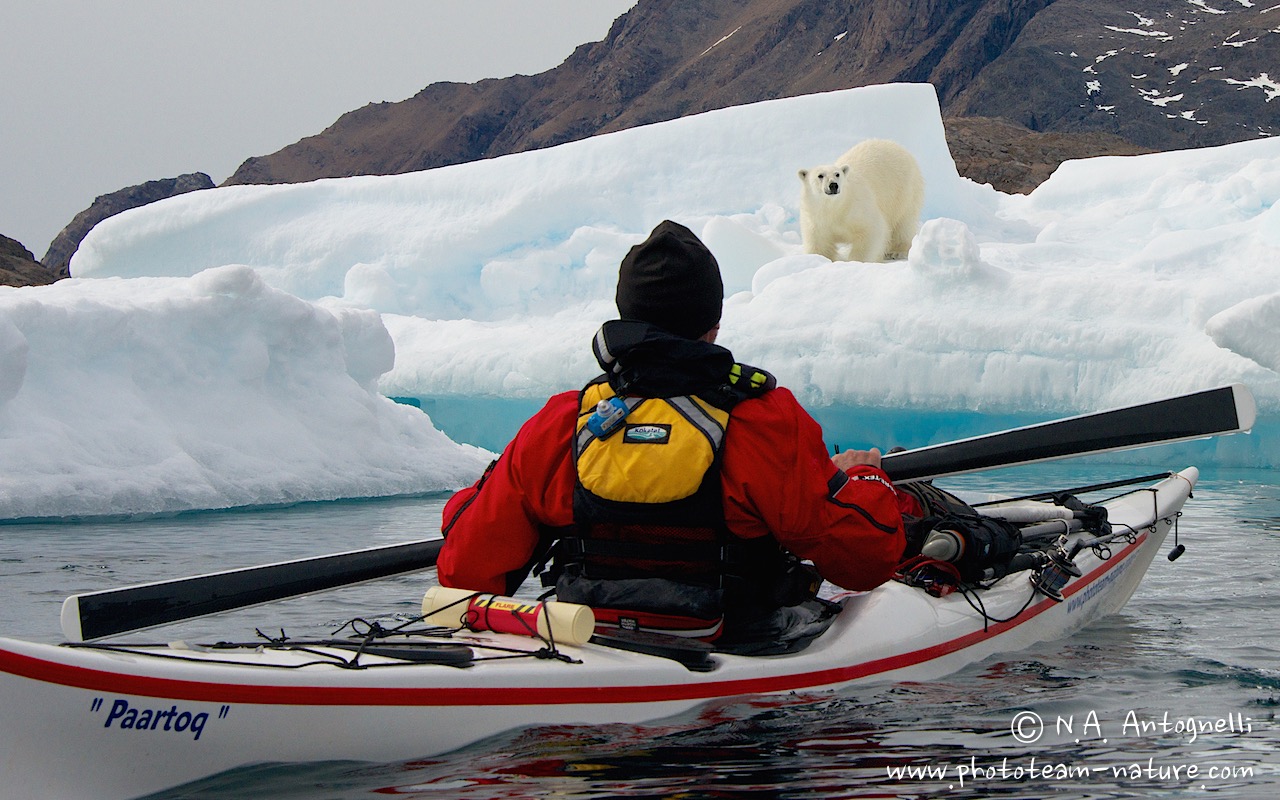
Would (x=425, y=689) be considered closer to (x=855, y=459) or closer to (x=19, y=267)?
(x=855, y=459)

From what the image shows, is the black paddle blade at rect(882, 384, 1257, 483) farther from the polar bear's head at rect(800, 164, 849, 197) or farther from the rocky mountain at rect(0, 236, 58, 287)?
the rocky mountain at rect(0, 236, 58, 287)

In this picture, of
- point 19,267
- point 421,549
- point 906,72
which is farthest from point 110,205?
point 421,549

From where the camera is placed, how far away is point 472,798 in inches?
79.2

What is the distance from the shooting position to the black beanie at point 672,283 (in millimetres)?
2367

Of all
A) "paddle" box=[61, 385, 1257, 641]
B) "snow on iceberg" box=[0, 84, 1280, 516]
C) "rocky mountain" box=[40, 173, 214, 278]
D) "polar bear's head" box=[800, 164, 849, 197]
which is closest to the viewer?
"paddle" box=[61, 385, 1257, 641]

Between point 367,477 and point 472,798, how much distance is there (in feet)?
19.6

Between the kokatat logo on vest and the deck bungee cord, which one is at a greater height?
the kokatat logo on vest

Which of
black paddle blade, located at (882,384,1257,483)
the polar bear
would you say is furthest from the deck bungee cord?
the polar bear

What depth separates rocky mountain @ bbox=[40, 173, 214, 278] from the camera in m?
49.5

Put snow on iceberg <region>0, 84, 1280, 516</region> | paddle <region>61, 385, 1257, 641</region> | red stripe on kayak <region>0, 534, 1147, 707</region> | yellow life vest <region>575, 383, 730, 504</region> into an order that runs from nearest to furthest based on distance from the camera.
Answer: red stripe on kayak <region>0, 534, 1147, 707</region> < yellow life vest <region>575, 383, 730, 504</region> < paddle <region>61, 385, 1257, 641</region> < snow on iceberg <region>0, 84, 1280, 516</region>

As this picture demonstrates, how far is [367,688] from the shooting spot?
2.13m

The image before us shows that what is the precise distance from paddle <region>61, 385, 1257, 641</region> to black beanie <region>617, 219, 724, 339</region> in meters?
0.97

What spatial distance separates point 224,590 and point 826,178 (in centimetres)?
936

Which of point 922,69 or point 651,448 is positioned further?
point 922,69
